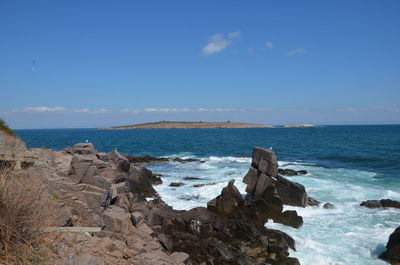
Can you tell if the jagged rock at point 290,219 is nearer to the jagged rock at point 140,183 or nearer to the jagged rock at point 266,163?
the jagged rock at point 266,163

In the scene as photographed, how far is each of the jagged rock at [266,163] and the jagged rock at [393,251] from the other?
334 inches

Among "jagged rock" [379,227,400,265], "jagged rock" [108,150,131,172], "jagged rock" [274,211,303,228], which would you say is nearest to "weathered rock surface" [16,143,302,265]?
"jagged rock" [274,211,303,228]

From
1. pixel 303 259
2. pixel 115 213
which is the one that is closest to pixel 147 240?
pixel 115 213

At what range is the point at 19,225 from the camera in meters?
6.76

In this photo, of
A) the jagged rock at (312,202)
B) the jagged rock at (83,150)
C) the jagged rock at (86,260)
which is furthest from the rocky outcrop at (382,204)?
the jagged rock at (83,150)

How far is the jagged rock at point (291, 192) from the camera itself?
2131 cm

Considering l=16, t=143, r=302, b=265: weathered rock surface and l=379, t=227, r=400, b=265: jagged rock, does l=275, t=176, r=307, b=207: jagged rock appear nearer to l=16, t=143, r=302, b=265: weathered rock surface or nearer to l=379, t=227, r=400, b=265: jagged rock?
l=16, t=143, r=302, b=265: weathered rock surface

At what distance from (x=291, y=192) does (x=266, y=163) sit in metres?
2.51

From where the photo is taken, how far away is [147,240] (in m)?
12.4

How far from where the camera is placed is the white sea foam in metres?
15.2

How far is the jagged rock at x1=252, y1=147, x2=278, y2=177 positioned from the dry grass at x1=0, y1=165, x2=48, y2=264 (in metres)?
17.0

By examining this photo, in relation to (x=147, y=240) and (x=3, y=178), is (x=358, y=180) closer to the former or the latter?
(x=147, y=240)

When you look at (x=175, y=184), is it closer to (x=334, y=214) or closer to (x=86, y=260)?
(x=334, y=214)

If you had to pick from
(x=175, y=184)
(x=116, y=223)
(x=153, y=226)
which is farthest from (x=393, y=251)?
(x=175, y=184)
